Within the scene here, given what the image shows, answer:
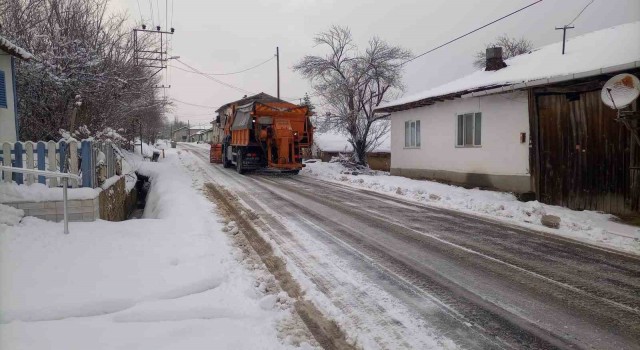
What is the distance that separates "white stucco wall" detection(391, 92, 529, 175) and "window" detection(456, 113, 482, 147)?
18cm

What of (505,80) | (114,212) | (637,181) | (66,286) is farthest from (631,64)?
(114,212)

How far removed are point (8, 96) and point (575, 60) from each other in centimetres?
1458

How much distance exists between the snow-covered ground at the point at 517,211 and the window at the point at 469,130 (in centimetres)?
164

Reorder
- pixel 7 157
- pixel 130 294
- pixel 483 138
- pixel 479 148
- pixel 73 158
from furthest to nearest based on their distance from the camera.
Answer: pixel 479 148 < pixel 483 138 < pixel 73 158 < pixel 7 157 < pixel 130 294

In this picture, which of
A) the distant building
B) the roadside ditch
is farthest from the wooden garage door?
the distant building

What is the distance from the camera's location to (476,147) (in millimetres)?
13586

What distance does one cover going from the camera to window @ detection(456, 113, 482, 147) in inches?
535

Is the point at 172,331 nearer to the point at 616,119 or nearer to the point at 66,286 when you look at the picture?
the point at 66,286

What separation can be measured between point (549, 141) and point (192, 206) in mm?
9283

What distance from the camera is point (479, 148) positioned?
13445mm

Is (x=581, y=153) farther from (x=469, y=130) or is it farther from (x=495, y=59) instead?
(x=495, y=59)

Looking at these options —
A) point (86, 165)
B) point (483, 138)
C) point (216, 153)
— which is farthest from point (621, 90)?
point (216, 153)

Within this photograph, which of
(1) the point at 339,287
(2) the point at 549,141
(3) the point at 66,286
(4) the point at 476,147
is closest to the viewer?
(3) the point at 66,286

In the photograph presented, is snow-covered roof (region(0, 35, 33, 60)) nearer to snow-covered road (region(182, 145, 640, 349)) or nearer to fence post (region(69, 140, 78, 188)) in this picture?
fence post (region(69, 140, 78, 188))
